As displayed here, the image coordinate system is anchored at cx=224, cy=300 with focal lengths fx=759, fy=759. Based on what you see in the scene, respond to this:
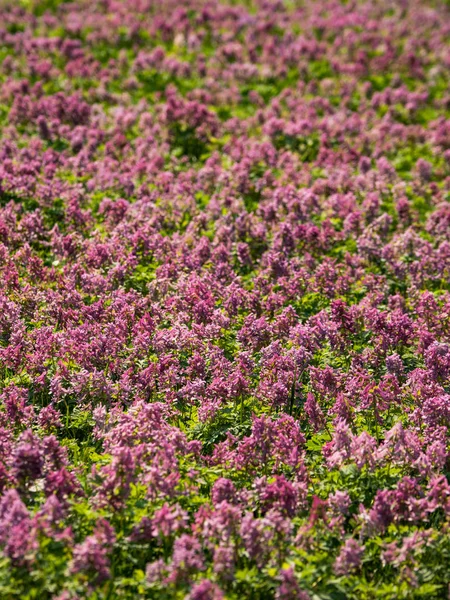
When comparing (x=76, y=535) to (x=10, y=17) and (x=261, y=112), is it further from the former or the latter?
(x=10, y=17)

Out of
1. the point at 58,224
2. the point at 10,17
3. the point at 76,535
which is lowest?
the point at 76,535

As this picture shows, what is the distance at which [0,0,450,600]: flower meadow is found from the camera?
638cm

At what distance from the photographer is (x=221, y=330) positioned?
935cm

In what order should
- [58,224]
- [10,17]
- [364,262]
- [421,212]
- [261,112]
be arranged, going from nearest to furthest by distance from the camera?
1. [364,262]
2. [58,224]
3. [421,212]
4. [261,112]
5. [10,17]

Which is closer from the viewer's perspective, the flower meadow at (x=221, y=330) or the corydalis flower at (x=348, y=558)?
the corydalis flower at (x=348, y=558)

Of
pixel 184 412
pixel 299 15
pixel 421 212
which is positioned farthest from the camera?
pixel 299 15

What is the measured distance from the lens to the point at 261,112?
1634 centimetres

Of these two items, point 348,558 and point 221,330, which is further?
point 221,330

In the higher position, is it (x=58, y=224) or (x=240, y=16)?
(x=240, y=16)

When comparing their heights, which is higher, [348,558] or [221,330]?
[221,330]

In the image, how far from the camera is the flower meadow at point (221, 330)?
20.9 ft

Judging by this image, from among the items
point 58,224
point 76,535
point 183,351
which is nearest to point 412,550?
point 76,535

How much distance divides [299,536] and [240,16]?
1903 centimetres

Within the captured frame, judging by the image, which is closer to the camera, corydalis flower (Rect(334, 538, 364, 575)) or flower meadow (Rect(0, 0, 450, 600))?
corydalis flower (Rect(334, 538, 364, 575))
